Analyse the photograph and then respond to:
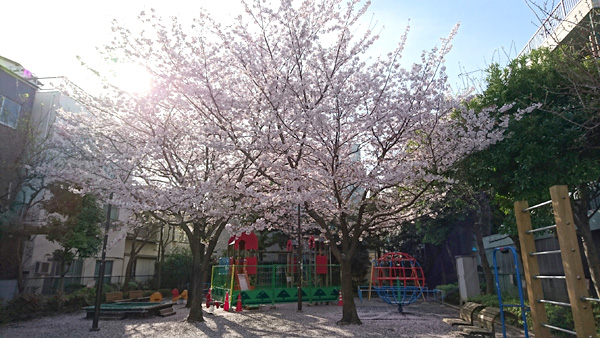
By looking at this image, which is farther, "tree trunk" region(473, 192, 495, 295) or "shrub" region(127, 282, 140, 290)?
"shrub" region(127, 282, 140, 290)

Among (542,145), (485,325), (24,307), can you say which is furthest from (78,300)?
(542,145)

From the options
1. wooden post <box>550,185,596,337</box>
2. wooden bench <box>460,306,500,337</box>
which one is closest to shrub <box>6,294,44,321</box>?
wooden bench <box>460,306,500,337</box>

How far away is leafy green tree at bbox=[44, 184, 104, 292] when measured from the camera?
49.1ft

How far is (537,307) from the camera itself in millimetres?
4934

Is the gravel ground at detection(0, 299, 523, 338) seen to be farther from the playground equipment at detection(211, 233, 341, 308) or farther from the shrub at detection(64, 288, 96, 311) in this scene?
the playground equipment at detection(211, 233, 341, 308)

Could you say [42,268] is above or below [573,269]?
above

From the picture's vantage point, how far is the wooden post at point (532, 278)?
16.1 feet

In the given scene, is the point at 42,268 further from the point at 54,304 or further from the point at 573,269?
the point at 573,269

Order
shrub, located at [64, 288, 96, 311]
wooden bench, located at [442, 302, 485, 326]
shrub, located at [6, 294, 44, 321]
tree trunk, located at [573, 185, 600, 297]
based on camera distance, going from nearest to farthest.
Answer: tree trunk, located at [573, 185, 600, 297] → wooden bench, located at [442, 302, 485, 326] → shrub, located at [6, 294, 44, 321] → shrub, located at [64, 288, 96, 311]

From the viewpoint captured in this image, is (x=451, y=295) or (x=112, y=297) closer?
(x=112, y=297)

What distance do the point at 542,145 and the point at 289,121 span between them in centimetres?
555

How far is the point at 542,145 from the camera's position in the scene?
323 inches

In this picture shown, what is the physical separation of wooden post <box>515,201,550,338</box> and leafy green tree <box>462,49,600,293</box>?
314 cm

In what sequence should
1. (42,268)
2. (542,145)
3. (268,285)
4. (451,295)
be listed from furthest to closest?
1. (451,295)
2. (42,268)
3. (268,285)
4. (542,145)
